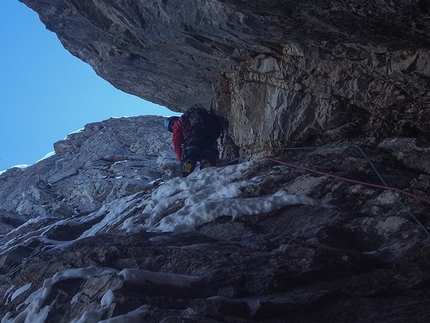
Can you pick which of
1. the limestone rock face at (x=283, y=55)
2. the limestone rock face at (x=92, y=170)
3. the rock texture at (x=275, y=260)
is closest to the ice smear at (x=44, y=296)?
the rock texture at (x=275, y=260)

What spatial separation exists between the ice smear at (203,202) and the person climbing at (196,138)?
5.54 ft

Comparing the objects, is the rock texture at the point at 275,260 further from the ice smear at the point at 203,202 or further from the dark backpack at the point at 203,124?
the dark backpack at the point at 203,124

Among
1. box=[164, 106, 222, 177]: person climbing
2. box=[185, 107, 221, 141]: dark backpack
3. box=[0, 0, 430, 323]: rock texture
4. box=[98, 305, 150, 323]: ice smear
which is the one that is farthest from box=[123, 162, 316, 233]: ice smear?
A: box=[185, 107, 221, 141]: dark backpack

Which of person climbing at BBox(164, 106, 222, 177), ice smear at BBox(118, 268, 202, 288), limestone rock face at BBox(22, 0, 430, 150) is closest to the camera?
ice smear at BBox(118, 268, 202, 288)

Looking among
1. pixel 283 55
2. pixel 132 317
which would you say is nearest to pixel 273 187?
pixel 283 55

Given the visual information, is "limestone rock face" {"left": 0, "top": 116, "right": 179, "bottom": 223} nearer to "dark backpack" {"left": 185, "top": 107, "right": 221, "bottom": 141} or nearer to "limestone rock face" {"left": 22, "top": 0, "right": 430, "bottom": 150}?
"dark backpack" {"left": 185, "top": 107, "right": 221, "bottom": 141}

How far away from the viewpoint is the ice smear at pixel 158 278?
13.4ft

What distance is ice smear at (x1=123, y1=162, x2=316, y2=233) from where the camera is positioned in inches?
220

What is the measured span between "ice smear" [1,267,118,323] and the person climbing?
14.8 ft

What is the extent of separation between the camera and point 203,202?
609cm

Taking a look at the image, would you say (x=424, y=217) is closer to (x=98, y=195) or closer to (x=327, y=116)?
(x=327, y=116)

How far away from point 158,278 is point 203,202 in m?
2.06

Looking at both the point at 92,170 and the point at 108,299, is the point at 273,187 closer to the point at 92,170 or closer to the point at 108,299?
the point at 108,299

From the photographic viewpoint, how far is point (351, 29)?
5.40 meters
